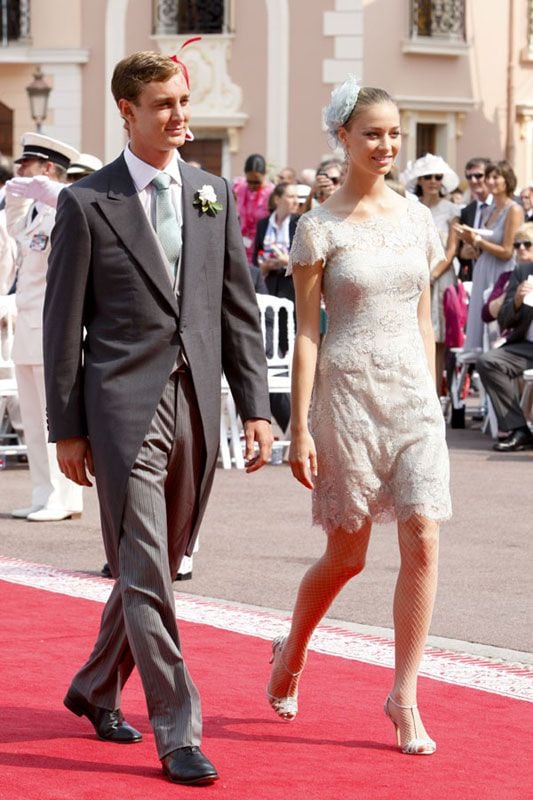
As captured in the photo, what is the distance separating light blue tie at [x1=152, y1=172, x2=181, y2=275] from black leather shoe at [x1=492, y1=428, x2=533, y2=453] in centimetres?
966

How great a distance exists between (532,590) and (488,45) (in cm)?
2892

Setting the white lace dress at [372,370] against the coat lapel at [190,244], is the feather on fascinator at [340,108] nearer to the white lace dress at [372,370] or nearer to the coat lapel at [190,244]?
the white lace dress at [372,370]

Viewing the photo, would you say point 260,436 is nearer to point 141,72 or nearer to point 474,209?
point 141,72

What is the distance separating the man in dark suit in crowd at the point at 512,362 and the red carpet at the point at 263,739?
785cm

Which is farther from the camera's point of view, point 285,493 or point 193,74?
point 193,74

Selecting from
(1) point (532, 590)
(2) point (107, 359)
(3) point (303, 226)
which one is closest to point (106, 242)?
(2) point (107, 359)

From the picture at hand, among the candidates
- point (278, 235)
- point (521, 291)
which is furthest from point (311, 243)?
point (278, 235)

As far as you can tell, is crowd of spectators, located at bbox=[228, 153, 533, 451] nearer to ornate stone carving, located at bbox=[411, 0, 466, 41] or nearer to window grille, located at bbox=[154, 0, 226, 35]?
ornate stone carving, located at bbox=[411, 0, 466, 41]

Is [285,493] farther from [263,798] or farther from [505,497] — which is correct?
[263,798]

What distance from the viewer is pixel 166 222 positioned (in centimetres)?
577

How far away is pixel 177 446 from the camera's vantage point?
5.68m

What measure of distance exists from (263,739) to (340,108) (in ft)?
6.43

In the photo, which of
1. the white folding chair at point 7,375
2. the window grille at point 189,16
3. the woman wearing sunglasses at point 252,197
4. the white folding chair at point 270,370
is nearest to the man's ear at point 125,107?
the white folding chair at point 7,375

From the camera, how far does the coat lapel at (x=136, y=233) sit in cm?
564
